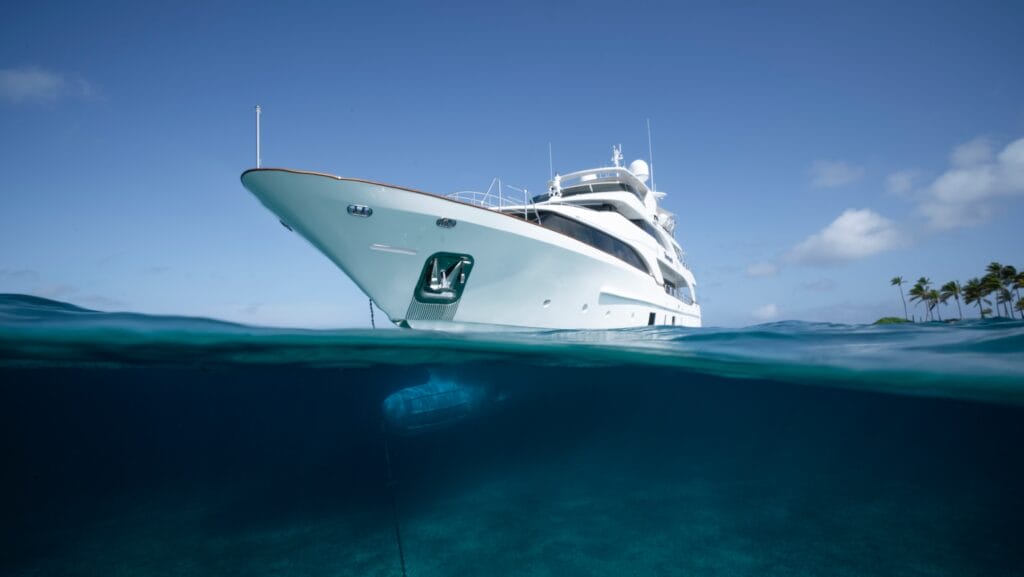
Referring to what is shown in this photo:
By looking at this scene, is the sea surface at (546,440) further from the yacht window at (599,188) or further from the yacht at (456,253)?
the yacht window at (599,188)

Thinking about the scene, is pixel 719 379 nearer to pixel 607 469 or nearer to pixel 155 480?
pixel 607 469

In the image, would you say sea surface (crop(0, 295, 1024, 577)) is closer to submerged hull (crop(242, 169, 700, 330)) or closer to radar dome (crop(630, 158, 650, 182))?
submerged hull (crop(242, 169, 700, 330))

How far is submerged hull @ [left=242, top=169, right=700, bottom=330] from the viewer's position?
9.72m

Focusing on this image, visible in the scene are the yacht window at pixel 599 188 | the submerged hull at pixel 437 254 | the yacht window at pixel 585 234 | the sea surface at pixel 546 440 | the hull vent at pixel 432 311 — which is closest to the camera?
the sea surface at pixel 546 440

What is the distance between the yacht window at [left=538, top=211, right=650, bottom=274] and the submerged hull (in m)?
0.58

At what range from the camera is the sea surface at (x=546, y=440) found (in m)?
7.53

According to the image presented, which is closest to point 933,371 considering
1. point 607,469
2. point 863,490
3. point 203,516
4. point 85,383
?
point 863,490

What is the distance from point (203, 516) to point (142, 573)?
6.06m

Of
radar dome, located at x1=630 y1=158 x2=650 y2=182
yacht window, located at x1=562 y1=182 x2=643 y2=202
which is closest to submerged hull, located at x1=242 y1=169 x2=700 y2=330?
yacht window, located at x1=562 y1=182 x2=643 y2=202

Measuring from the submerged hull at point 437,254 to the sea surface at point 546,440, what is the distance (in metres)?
1.14

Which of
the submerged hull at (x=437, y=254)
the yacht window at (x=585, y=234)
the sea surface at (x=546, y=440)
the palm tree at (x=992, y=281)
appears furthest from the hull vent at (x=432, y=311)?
the palm tree at (x=992, y=281)

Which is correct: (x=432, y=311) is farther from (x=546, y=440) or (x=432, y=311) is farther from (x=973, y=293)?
(x=973, y=293)

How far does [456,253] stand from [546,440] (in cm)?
1488

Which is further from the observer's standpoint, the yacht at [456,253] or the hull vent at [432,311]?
the hull vent at [432,311]
